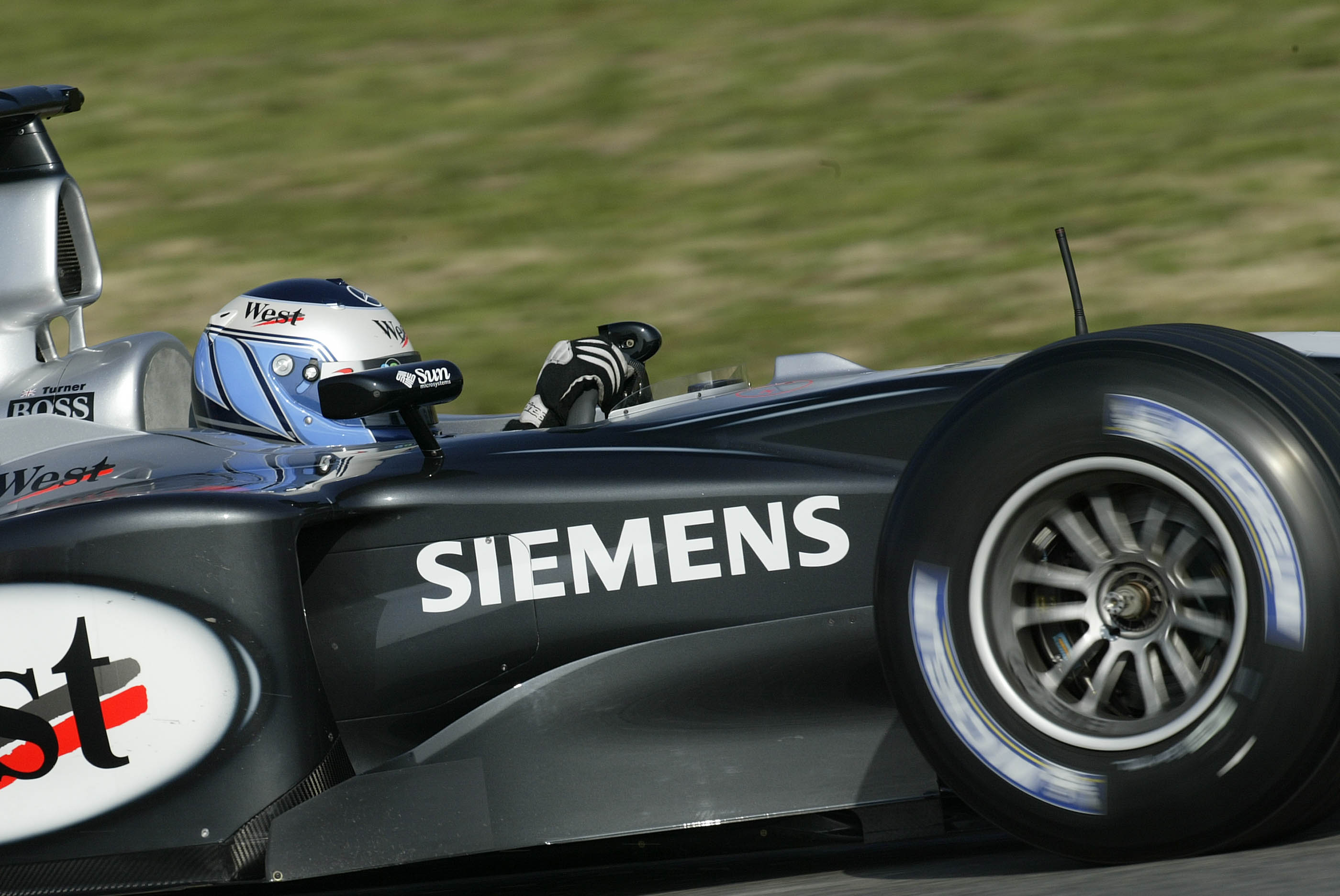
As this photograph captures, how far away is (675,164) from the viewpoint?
10.6m

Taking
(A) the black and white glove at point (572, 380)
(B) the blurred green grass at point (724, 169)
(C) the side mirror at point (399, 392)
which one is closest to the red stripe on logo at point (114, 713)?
(C) the side mirror at point (399, 392)

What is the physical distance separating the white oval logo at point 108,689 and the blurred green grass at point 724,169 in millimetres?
5397

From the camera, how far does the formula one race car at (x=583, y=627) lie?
2.37m

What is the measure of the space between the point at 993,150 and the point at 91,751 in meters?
8.21

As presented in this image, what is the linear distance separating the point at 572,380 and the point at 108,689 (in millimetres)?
1207

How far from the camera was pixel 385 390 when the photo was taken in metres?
2.84

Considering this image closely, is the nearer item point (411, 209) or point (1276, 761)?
point (1276, 761)

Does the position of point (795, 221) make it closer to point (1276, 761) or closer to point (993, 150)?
point (993, 150)

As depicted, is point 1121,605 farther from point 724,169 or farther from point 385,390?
point 724,169

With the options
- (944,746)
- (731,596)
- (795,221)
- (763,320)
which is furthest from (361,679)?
(795,221)

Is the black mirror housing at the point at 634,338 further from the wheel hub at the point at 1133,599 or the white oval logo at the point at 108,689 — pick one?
the wheel hub at the point at 1133,599

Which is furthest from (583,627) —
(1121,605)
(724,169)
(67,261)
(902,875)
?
(724,169)

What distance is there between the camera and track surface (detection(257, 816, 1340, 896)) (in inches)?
83.0

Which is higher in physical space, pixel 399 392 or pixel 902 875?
pixel 399 392
